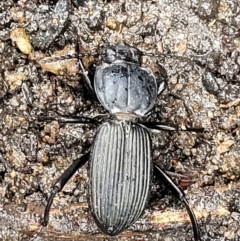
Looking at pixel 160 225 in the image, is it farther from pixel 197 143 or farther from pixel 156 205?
pixel 197 143

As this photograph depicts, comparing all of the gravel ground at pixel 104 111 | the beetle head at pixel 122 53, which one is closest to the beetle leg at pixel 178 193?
the gravel ground at pixel 104 111

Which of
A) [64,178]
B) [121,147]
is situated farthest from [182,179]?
[64,178]

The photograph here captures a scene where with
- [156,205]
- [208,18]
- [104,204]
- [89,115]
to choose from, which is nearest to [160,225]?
[156,205]

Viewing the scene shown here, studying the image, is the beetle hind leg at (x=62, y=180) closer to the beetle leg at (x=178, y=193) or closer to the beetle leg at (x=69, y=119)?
the beetle leg at (x=69, y=119)

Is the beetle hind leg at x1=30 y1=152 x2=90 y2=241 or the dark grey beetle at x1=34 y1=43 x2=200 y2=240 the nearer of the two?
the dark grey beetle at x1=34 y1=43 x2=200 y2=240

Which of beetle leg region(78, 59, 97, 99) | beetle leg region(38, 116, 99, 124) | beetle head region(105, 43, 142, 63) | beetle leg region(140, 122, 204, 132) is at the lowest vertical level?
beetle leg region(140, 122, 204, 132)

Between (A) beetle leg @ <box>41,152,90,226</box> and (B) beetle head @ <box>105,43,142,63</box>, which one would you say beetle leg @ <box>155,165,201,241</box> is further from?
(B) beetle head @ <box>105,43,142,63</box>

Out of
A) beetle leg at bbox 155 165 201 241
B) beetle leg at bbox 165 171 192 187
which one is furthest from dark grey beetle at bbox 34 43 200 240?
beetle leg at bbox 165 171 192 187
